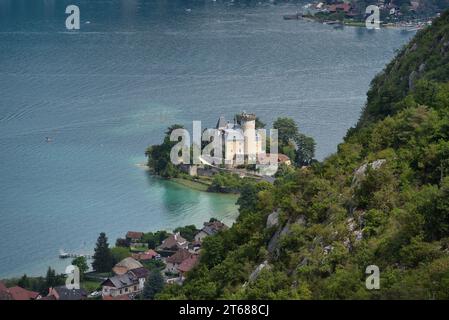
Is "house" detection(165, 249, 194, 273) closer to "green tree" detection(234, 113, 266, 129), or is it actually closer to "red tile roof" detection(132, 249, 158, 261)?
"red tile roof" detection(132, 249, 158, 261)

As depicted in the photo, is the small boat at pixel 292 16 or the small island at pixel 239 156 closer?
the small island at pixel 239 156

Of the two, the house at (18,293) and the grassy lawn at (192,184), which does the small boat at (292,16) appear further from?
the house at (18,293)

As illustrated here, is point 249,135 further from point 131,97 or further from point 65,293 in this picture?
point 65,293

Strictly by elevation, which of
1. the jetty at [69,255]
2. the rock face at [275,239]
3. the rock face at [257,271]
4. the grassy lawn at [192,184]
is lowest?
Result: the grassy lawn at [192,184]

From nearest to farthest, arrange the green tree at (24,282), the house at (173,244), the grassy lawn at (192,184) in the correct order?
1. the green tree at (24,282)
2. the house at (173,244)
3. the grassy lawn at (192,184)

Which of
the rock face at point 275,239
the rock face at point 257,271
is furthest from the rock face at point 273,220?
the rock face at point 257,271

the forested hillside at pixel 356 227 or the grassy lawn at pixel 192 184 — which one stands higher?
the forested hillside at pixel 356 227
